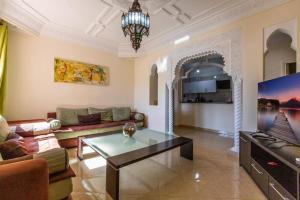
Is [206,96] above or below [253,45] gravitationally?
below

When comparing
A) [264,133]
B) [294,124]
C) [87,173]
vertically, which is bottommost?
[87,173]

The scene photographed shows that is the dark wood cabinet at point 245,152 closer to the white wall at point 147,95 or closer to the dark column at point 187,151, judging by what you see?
the dark column at point 187,151

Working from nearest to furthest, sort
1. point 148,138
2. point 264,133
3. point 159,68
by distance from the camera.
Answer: point 264,133 → point 148,138 → point 159,68

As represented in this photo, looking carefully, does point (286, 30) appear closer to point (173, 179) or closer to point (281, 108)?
point (281, 108)

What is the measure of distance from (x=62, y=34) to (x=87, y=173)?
3484mm

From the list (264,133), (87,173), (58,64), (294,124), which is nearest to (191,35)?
(264,133)

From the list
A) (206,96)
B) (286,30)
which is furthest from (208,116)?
(286,30)

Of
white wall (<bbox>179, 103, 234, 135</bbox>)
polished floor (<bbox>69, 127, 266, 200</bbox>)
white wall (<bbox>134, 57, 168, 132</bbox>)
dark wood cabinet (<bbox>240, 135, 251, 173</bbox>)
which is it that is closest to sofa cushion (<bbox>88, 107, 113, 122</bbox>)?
white wall (<bbox>134, 57, 168, 132</bbox>)

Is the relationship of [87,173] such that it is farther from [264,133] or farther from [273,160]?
[264,133]

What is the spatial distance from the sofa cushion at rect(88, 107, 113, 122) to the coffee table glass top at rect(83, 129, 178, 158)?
1690 millimetres

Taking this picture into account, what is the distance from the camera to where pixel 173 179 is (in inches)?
88.5

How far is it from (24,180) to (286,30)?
3.81 m

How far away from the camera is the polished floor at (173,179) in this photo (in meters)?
1.89

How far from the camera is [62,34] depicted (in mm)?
4062
